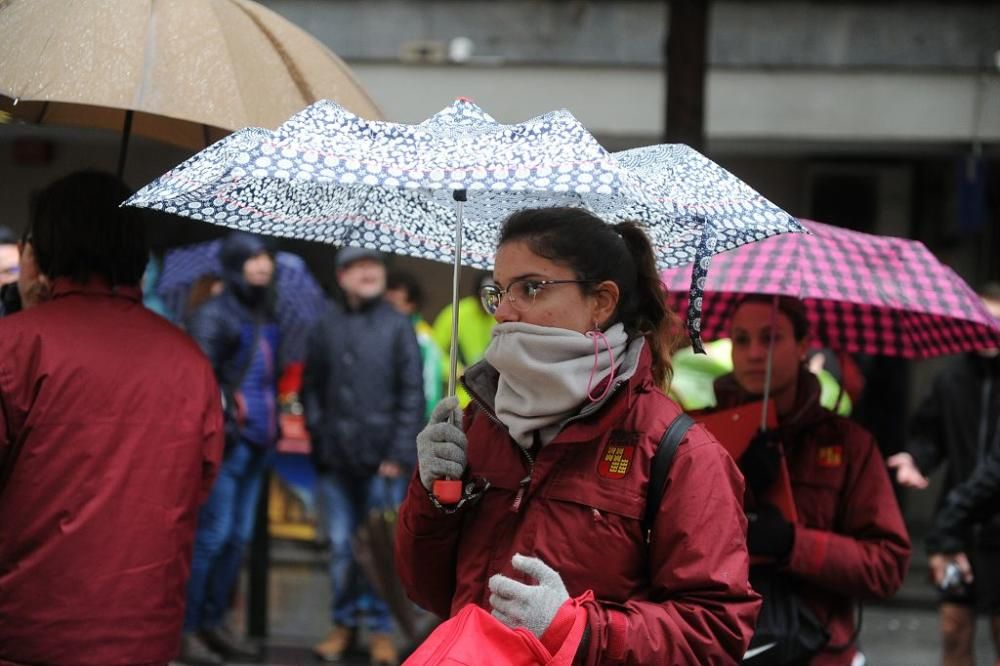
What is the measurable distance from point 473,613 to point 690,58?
4865 mm

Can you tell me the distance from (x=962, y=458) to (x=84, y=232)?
5.01 m

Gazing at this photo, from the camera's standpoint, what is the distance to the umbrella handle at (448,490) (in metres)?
3.09

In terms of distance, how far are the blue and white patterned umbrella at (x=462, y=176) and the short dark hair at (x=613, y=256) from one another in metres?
0.07

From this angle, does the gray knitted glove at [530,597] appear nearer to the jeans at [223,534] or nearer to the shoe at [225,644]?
the jeans at [223,534]

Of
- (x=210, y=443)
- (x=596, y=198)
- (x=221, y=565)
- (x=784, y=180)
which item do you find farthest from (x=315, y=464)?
(x=784, y=180)

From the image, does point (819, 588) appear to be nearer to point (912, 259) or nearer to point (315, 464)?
point (912, 259)

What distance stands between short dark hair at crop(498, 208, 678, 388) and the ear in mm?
18

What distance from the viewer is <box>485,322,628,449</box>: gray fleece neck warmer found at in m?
3.01

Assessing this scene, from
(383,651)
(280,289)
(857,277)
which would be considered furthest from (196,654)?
(857,277)

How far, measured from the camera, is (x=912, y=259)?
4.63 m

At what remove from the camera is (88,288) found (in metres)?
3.92

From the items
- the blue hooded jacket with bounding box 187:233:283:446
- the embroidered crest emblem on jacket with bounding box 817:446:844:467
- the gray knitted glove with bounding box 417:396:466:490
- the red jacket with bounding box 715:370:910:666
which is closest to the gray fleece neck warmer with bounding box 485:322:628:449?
the gray knitted glove with bounding box 417:396:466:490

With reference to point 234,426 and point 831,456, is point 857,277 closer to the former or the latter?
point 831,456

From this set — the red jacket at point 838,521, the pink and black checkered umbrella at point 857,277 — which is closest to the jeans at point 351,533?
the pink and black checkered umbrella at point 857,277
